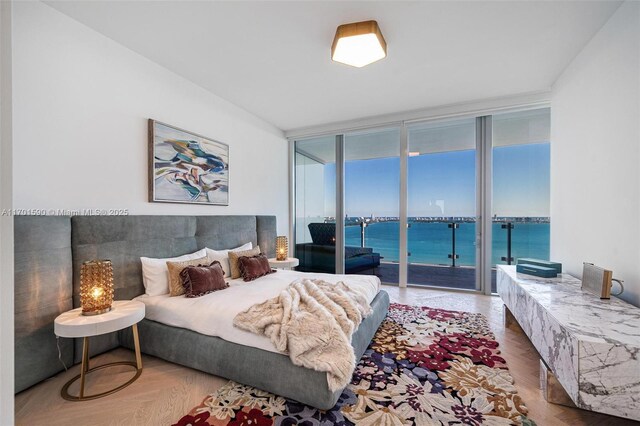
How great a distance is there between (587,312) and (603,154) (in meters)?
1.48

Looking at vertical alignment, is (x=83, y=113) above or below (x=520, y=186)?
above

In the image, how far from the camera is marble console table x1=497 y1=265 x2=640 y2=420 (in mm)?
1363

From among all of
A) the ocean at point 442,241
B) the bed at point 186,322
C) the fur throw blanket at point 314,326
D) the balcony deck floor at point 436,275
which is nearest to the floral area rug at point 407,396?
the bed at point 186,322

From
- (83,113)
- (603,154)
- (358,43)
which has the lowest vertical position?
(603,154)

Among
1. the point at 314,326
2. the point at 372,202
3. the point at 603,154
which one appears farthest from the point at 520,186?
the point at 314,326

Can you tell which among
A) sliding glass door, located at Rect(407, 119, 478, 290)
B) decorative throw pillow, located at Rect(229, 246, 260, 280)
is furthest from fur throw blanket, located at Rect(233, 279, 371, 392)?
sliding glass door, located at Rect(407, 119, 478, 290)

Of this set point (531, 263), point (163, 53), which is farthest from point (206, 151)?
point (531, 263)

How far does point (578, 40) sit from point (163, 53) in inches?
156

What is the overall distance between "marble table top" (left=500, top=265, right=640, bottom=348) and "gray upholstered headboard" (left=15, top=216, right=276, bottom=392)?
3.30 metres

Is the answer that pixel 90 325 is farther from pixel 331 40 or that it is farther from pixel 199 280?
pixel 331 40

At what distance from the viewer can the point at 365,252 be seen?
5191mm

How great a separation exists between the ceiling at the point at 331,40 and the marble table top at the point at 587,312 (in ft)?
7.39

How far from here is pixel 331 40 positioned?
2.57 meters

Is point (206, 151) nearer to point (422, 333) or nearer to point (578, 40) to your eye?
point (422, 333)
